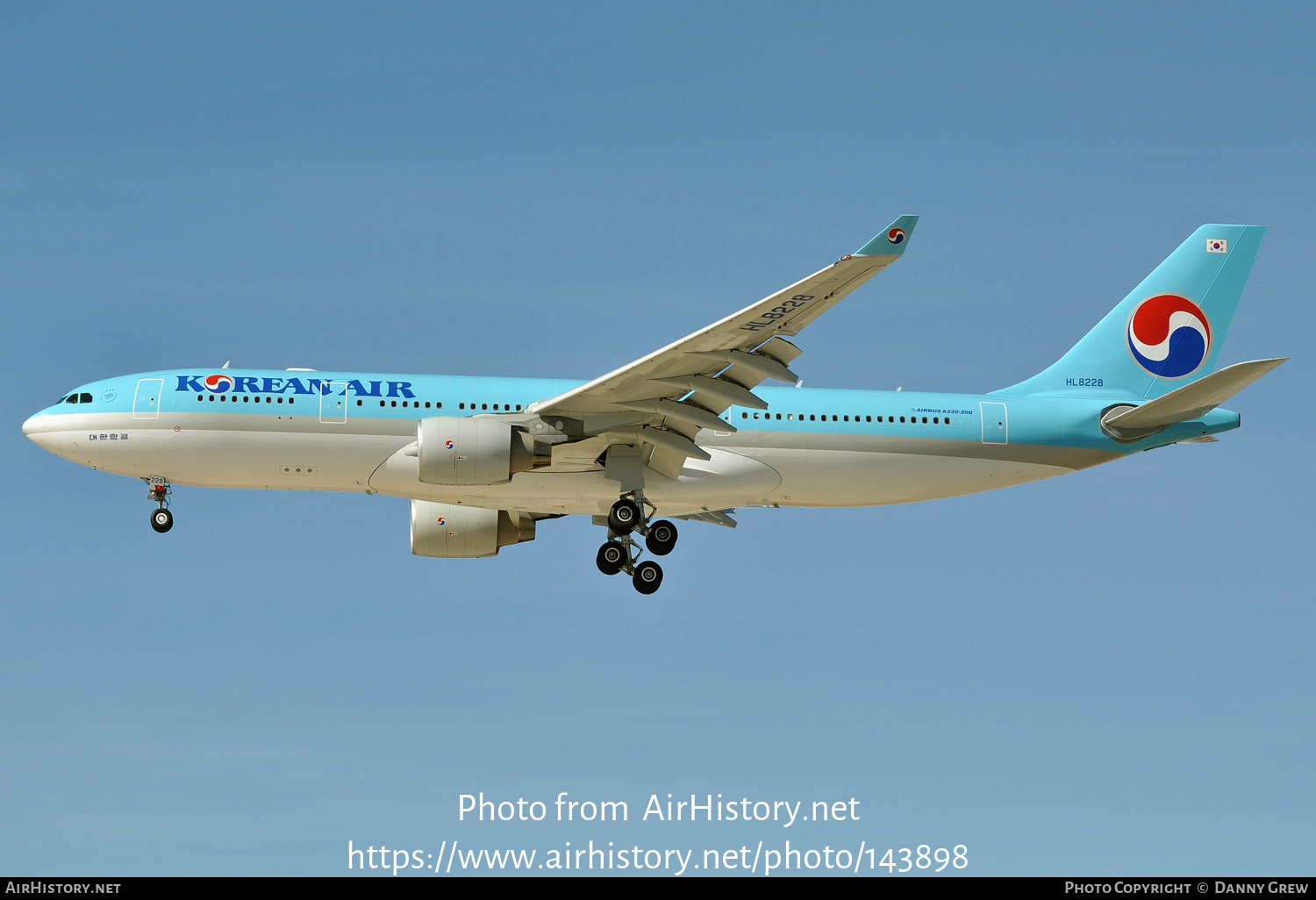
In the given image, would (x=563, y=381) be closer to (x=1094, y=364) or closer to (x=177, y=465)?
(x=177, y=465)

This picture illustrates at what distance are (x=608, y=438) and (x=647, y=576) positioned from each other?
351 centimetres

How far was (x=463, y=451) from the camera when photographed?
98.1 ft

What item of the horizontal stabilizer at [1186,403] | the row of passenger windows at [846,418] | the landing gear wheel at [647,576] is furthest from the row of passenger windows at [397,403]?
the horizontal stabilizer at [1186,403]

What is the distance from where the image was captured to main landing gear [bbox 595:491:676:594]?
32.2 metres

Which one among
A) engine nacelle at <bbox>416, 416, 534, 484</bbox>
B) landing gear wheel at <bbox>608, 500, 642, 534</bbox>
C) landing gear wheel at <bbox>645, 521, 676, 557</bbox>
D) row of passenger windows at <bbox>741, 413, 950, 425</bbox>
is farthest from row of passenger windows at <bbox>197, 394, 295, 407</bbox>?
row of passenger windows at <bbox>741, 413, 950, 425</bbox>

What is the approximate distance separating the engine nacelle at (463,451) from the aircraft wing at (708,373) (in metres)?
1.18

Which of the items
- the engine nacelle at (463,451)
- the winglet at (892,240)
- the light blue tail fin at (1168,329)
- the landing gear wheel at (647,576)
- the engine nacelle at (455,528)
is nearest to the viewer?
the winglet at (892,240)

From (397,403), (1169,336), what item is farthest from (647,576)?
(1169,336)

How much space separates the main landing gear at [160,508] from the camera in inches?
1300

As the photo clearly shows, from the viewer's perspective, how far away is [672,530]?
32938 mm

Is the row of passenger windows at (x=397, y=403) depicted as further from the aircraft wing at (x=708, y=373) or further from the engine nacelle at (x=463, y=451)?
the engine nacelle at (x=463, y=451)

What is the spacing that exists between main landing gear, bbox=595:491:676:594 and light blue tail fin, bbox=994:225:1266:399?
9.03 meters

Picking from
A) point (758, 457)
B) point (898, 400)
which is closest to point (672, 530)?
point (758, 457)

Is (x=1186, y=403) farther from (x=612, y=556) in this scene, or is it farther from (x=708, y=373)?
(x=612, y=556)
